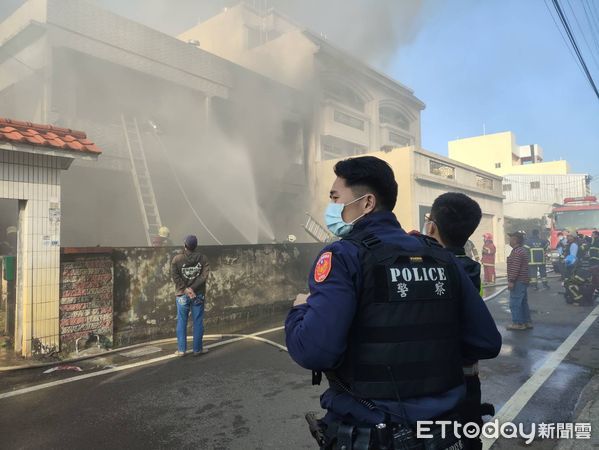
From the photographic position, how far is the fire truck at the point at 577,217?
A: 1650cm

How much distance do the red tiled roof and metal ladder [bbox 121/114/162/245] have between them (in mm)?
6299

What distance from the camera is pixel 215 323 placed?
23.7ft

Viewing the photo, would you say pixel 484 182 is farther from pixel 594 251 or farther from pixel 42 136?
pixel 42 136

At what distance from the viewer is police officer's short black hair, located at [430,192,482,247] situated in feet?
8.58

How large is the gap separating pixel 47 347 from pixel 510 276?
6761 mm

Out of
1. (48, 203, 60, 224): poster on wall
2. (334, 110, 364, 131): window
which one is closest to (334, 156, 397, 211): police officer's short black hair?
(48, 203, 60, 224): poster on wall

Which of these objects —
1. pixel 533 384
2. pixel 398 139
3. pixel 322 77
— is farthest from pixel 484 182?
pixel 533 384

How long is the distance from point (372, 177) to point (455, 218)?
53.3 inches

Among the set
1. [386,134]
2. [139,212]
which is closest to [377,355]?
[139,212]

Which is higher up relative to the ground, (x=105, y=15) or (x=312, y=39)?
(x=312, y=39)

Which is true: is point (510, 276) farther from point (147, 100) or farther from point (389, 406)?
point (147, 100)

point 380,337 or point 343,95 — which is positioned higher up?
point 343,95

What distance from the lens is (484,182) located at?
70.7 feet

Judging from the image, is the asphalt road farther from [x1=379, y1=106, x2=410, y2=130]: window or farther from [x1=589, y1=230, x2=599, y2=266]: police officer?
[x1=379, y1=106, x2=410, y2=130]: window
